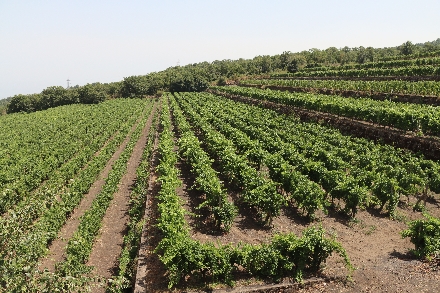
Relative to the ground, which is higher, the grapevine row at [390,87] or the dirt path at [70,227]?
the grapevine row at [390,87]

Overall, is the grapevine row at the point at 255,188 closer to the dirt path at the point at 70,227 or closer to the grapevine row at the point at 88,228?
the grapevine row at the point at 88,228

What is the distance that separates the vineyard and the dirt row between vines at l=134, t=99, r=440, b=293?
5cm

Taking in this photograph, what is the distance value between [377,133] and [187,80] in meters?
80.6

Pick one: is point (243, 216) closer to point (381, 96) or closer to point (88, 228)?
point (88, 228)

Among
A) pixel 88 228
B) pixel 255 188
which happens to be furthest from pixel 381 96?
pixel 88 228

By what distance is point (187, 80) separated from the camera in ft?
334

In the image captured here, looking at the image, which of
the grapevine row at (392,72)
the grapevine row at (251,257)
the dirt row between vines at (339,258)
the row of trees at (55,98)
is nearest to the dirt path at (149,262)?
the dirt row between vines at (339,258)

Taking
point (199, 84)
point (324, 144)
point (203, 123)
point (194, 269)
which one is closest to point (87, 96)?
point (199, 84)

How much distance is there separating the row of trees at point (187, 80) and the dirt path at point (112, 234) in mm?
79757

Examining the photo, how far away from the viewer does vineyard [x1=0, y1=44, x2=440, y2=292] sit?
1096 cm

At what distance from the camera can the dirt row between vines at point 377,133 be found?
24.0 metres

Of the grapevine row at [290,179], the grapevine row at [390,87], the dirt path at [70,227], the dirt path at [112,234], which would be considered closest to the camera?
the dirt path at [112,234]

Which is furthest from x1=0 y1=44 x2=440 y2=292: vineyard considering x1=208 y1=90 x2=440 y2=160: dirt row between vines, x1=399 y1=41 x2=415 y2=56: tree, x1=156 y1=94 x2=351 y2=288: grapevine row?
x1=399 y1=41 x2=415 y2=56: tree

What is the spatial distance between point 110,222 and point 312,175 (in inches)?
513
